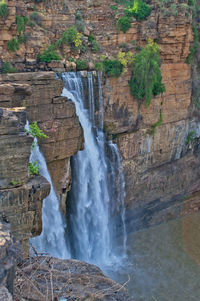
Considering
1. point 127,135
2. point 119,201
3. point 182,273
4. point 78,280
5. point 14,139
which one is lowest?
point 182,273

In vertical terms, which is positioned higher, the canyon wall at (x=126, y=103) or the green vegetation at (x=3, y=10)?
the green vegetation at (x=3, y=10)

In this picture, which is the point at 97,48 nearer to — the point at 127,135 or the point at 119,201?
the point at 127,135

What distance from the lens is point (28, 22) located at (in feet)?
47.5

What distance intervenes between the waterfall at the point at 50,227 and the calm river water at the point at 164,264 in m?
2.66

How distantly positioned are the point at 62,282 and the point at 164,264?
479 inches

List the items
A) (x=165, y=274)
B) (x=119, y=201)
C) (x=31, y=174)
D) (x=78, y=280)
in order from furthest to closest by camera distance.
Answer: (x=119, y=201) < (x=165, y=274) < (x=31, y=174) < (x=78, y=280)

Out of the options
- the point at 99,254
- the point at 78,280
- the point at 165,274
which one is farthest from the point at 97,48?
the point at 78,280

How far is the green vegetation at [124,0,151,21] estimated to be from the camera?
16625 millimetres

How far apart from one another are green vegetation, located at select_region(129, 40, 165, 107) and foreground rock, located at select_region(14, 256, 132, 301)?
12326 millimetres

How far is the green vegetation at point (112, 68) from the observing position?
604 inches

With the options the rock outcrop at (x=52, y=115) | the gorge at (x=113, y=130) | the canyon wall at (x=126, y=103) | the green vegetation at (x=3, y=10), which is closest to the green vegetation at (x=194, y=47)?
the gorge at (x=113, y=130)

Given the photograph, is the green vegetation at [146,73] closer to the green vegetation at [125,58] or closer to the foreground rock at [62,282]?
the green vegetation at [125,58]

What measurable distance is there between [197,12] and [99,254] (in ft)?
44.6

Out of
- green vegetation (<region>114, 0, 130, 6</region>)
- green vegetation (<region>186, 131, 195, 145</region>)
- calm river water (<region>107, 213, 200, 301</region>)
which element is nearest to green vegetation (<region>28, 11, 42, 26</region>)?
green vegetation (<region>114, 0, 130, 6</region>)
